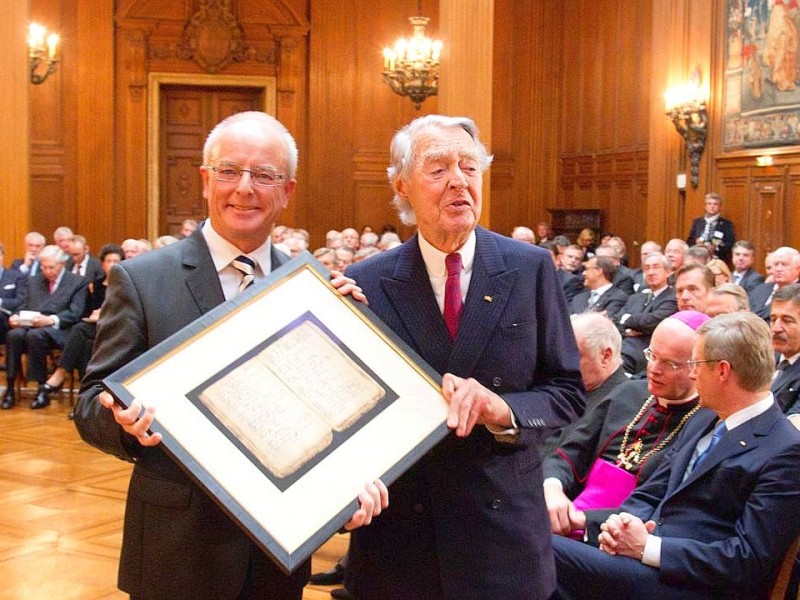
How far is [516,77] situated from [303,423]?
15.5 metres

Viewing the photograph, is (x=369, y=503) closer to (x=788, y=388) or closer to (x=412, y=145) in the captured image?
(x=412, y=145)

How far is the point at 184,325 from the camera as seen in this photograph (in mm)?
2092

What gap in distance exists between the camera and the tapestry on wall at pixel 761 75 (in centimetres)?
1098

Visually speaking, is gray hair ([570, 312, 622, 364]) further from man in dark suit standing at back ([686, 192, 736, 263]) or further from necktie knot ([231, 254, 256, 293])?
man in dark suit standing at back ([686, 192, 736, 263])

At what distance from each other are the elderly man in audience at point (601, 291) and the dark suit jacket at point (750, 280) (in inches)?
61.7

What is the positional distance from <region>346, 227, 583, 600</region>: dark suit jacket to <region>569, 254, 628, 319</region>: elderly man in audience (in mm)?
6915

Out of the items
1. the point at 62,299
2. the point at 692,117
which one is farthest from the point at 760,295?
the point at 62,299

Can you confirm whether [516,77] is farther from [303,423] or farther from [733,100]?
[303,423]

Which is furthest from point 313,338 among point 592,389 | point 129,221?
point 129,221

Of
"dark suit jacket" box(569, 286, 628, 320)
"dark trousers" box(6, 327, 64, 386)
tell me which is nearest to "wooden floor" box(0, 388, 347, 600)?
"dark trousers" box(6, 327, 64, 386)

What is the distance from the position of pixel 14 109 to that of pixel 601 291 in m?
5.48

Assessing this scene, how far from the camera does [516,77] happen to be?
661 inches

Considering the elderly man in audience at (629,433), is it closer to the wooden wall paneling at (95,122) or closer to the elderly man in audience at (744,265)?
the elderly man in audience at (744,265)

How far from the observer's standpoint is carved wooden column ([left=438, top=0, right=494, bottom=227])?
9.30 m
